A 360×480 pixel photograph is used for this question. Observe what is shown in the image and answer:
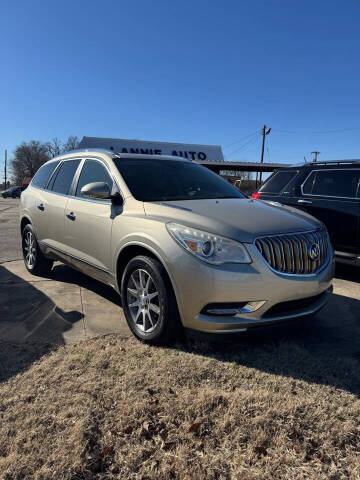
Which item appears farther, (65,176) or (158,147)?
(158,147)

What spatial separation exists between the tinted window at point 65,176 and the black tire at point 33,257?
37.8 inches

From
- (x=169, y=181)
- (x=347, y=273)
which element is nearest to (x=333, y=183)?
(x=347, y=273)

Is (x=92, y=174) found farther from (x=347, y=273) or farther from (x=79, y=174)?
(x=347, y=273)

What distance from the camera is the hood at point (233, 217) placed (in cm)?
289

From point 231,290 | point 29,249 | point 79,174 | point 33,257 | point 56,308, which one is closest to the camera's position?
point 231,290

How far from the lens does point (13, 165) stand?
88938mm

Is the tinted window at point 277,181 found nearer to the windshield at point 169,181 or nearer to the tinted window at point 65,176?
the windshield at point 169,181

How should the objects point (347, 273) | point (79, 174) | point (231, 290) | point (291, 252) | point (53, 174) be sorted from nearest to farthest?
1. point (231, 290)
2. point (291, 252)
3. point (79, 174)
4. point (53, 174)
5. point (347, 273)

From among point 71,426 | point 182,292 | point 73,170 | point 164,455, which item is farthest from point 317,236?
point 73,170

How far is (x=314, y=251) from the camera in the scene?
10.3 feet

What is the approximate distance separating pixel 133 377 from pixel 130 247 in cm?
117

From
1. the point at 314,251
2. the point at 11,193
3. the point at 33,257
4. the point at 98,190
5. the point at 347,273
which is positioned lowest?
the point at 11,193

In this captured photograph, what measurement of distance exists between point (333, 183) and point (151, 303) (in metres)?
4.06

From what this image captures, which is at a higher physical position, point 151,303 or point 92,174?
point 92,174
